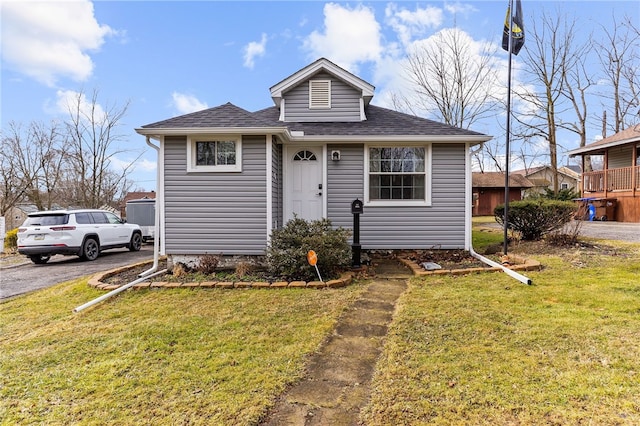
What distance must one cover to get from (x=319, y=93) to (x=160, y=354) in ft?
22.0

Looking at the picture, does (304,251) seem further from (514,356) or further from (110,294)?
(514,356)

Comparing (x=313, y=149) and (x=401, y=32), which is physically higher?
(x=401, y=32)

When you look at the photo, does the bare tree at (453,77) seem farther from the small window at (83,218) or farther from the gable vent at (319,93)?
the small window at (83,218)

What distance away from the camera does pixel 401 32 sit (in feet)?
49.9

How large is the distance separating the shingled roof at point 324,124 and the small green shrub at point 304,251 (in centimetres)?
192

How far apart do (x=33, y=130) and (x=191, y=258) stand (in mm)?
19058

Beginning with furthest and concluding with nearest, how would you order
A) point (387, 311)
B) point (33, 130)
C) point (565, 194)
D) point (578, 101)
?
1. point (578, 101)
2. point (33, 130)
3. point (565, 194)
4. point (387, 311)

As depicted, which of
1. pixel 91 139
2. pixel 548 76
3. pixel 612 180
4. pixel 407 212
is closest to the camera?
pixel 407 212

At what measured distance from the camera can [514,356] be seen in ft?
8.77

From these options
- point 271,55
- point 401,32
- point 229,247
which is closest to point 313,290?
point 229,247

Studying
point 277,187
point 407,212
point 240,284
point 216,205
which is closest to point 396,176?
point 407,212

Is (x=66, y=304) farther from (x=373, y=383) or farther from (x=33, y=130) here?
(x=33, y=130)

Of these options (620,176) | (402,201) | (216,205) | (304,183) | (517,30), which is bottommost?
(216,205)

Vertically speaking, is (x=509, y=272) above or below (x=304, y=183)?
below
